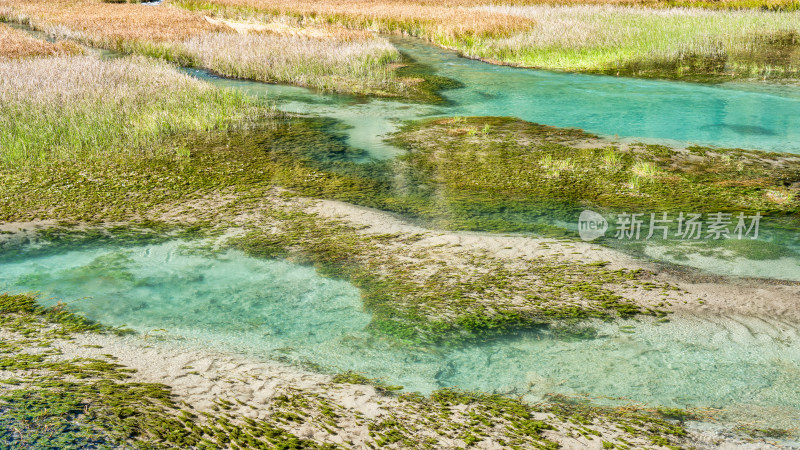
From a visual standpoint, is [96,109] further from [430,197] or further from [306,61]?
[306,61]

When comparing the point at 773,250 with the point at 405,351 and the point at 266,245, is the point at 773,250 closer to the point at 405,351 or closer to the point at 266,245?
the point at 405,351

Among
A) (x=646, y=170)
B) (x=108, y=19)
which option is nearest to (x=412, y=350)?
(x=646, y=170)

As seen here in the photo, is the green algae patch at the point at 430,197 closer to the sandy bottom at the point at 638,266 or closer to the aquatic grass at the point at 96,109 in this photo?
the sandy bottom at the point at 638,266

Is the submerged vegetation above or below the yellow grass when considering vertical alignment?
below

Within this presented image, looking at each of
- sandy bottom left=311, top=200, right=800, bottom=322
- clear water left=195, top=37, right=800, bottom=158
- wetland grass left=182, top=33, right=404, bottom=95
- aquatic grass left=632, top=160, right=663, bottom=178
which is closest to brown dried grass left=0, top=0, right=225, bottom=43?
wetland grass left=182, top=33, right=404, bottom=95

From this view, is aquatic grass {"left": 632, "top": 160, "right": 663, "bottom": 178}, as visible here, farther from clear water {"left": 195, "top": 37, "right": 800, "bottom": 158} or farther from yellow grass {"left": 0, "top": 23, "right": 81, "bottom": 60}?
yellow grass {"left": 0, "top": 23, "right": 81, "bottom": 60}

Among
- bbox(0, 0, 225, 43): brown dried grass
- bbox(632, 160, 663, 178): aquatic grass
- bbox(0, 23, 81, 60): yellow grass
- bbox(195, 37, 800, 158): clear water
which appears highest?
bbox(0, 0, 225, 43): brown dried grass
